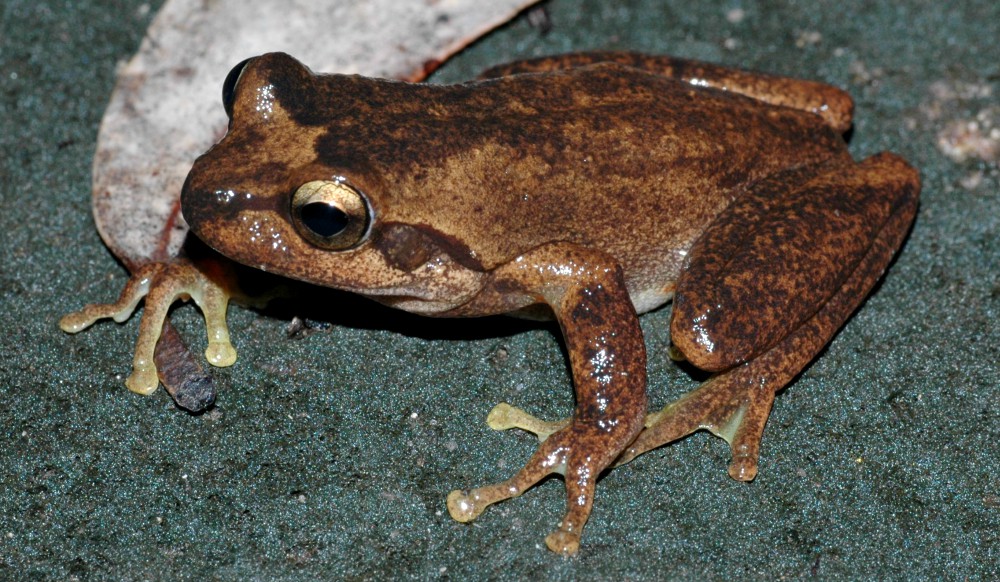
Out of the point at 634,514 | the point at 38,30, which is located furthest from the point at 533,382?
the point at 38,30

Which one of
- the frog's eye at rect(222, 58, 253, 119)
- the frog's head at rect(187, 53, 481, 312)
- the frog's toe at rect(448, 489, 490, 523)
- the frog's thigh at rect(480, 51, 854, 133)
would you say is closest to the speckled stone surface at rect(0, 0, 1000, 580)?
the frog's toe at rect(448, 489, 490, 523)

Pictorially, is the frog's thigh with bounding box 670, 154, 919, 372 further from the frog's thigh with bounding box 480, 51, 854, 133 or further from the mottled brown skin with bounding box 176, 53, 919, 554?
the frog's thigh with bounding box 480, 51, 854, 133

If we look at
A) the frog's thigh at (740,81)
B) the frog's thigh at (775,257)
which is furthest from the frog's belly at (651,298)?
the frog's thigh at (740,81)

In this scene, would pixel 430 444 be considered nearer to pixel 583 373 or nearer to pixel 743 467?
pixel 583 373

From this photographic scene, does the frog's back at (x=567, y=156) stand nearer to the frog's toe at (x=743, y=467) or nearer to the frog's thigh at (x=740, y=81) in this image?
the frog's thigh at (x=740, y=81)

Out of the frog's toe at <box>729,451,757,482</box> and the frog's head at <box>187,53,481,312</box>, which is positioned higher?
the frog's head at <box>187,53,481,312</box>

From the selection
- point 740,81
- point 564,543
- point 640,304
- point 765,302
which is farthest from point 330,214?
point 740,81

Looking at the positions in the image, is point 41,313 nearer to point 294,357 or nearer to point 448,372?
point 294,357
